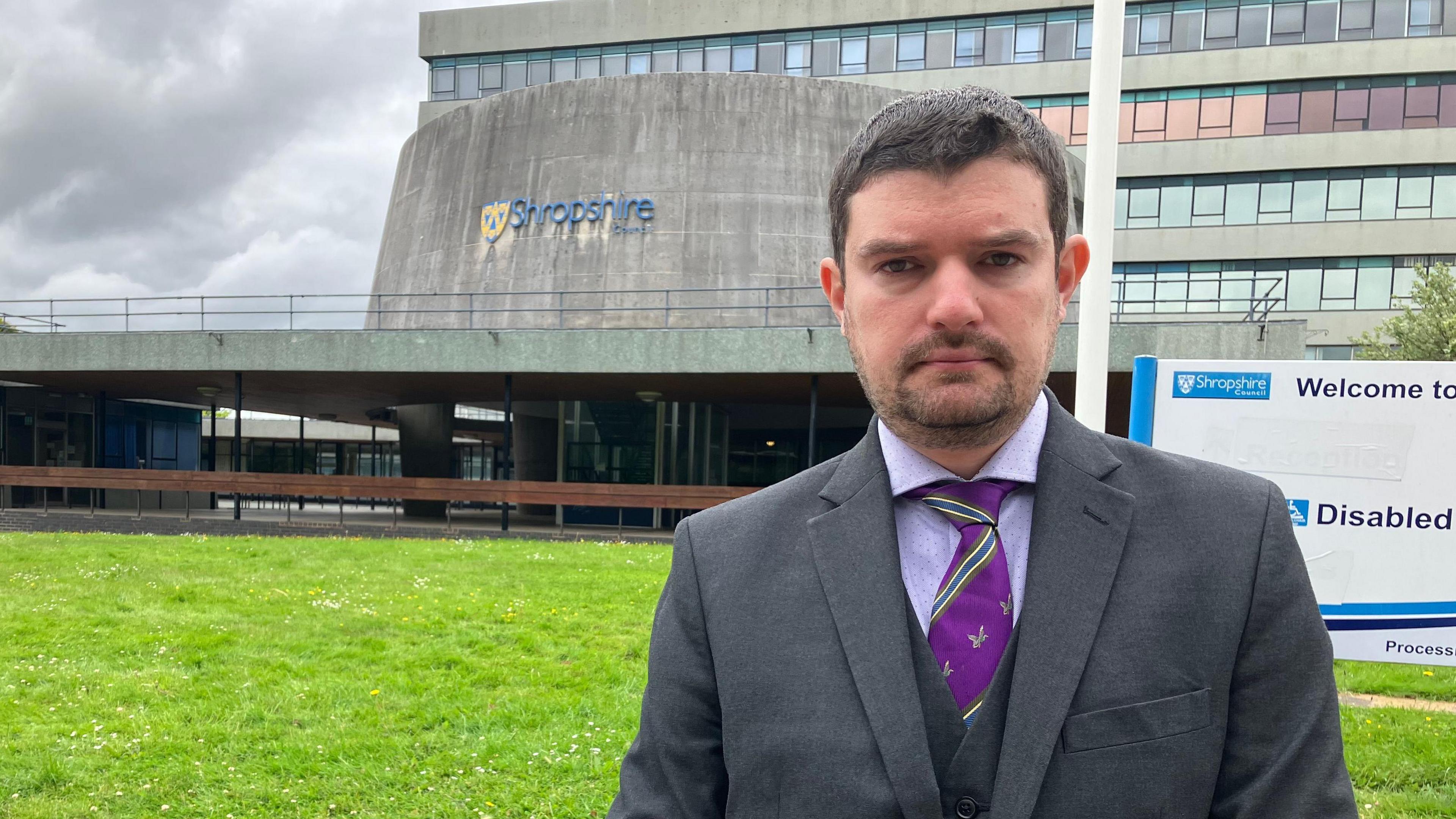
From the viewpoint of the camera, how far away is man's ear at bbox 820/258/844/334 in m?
1.87

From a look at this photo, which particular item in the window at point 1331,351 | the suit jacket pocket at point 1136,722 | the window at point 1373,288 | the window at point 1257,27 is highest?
the window at point 1257,27

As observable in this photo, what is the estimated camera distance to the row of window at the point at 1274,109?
3638 centimetres

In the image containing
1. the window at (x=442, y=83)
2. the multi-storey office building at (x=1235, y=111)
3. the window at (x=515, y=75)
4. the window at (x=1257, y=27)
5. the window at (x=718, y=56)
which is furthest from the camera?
the window at (x=442, y=83)

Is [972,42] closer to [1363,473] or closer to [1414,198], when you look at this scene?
[1414,198]

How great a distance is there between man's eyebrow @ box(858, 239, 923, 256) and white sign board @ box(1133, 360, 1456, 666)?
4661mm

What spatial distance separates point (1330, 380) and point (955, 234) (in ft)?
16.2

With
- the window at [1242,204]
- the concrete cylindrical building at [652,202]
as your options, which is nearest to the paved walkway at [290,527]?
the concrete cylindrical building at [652,202]

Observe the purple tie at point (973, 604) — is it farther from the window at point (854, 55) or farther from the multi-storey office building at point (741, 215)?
the window at point (854, 55)

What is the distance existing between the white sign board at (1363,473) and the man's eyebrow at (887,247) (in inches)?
184

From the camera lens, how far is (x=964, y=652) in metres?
1.65

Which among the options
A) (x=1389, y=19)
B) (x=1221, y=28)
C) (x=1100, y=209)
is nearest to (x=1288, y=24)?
(x=1221, y=28)

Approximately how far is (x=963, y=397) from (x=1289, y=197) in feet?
141

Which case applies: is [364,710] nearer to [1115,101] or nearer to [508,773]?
[508,773]

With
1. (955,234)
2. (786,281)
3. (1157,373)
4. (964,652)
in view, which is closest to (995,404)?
(955,234)
